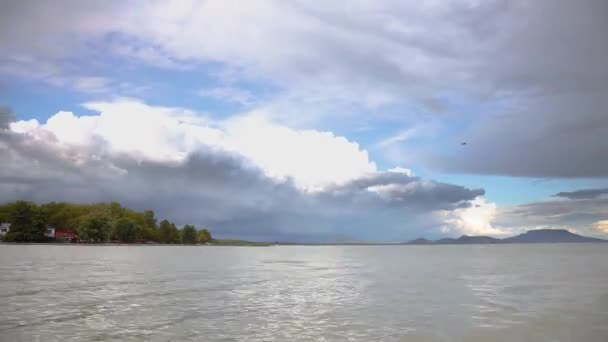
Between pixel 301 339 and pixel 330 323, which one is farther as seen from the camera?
pixel 330 323

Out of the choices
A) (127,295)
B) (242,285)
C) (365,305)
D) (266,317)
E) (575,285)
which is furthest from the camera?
(575,285)

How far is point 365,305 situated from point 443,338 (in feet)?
34.7

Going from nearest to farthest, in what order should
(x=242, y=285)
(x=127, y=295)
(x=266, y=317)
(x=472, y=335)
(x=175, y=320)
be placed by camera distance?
(x=472, y=335)
(x=175, y=320)
(x=266, y=317)
(x=127, y=295)
(x=242, y=285)

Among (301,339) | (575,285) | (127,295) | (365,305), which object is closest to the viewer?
(301,339)

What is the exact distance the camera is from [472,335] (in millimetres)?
22438

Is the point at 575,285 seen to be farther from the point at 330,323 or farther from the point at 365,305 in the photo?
the point at 330,323

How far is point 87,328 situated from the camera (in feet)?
72.2

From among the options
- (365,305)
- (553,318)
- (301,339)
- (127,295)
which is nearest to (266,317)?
(301,339)

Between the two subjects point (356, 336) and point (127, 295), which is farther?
point (127, 295)

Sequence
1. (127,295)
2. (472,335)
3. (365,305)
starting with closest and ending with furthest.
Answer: (472,335)
(365,305)
(127,295)

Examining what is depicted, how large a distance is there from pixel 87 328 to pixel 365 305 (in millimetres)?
17228

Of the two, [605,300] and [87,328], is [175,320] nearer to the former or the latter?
[87,328]

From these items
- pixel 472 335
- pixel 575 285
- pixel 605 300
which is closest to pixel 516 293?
pixel 605 300

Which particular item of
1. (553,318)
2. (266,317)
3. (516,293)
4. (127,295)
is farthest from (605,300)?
(127,295)
